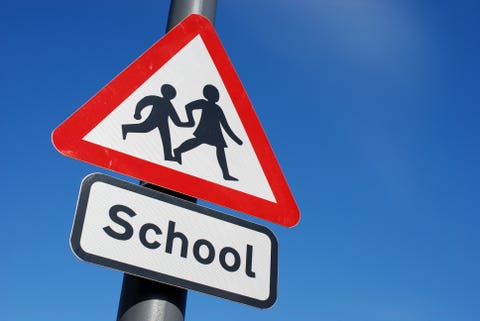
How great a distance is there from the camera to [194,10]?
177 centimetres

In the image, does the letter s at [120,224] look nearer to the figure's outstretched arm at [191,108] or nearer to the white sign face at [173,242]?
the white sign face at [173,242]

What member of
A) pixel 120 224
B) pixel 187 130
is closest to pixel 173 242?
pixel 120 224

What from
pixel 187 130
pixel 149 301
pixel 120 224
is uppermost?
pixel 187 130

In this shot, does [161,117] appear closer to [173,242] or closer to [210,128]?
[210,128]

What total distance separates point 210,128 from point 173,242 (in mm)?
436

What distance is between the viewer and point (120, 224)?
129 cm

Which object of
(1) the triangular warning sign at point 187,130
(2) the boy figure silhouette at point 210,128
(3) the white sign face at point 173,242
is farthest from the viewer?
(2) the boy figure silhouette at point 210,128

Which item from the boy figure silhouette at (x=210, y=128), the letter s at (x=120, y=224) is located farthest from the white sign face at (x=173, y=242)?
the boy figure silhouette at (x=210, y=128)

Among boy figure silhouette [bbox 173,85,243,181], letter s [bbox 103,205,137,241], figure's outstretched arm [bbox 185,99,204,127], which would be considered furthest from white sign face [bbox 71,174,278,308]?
figure's outstretched arm [bbox 185,99,204,127]

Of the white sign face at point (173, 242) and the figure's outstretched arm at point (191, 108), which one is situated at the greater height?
the figure's outstretched arm at point (191, 108)

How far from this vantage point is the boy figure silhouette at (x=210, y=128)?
1.56 meters

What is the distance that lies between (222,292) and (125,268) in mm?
306

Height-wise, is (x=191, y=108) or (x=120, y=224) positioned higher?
(x=191, y=108)

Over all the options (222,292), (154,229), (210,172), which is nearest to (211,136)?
(210,172)
